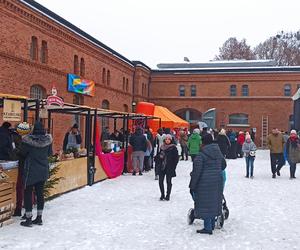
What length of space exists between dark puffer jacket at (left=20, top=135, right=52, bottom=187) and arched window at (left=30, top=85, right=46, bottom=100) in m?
12.3

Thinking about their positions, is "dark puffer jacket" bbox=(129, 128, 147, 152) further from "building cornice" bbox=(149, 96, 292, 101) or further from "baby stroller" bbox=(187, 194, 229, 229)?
"building cornice" bbox=(149, 96, 292, 101)

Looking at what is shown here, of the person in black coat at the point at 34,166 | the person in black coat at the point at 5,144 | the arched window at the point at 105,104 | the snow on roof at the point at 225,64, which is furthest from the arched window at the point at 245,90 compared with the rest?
the person in black coat at the point at 34,166

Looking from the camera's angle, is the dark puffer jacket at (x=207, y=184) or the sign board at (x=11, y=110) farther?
the sign board at (x=11, y=110)

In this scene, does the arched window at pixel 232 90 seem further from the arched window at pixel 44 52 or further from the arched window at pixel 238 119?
the arched window at pixel 44 52

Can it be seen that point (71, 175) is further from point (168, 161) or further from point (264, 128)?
point (264, 128)

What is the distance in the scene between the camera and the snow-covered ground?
6.75m

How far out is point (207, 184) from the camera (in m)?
7.15

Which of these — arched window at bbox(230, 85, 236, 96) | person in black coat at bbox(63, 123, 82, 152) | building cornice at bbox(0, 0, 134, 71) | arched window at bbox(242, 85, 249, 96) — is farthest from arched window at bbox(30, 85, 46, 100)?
arched window at bbox(242, 85, 249, 96)

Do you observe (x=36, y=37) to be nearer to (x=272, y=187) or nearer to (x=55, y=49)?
(x=55, y=49)

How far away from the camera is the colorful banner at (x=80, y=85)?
23.1m

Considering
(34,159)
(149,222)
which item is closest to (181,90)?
(149,222)

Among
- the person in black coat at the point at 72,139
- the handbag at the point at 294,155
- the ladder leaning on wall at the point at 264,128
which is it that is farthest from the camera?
the ladder leaning on wall at the point at 264,128

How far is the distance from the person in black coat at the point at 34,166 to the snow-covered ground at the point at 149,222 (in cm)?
38

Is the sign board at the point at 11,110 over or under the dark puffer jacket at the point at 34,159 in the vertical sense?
over
